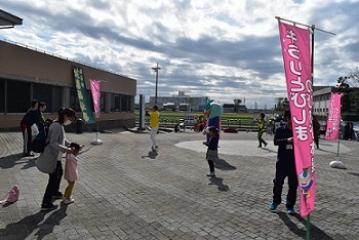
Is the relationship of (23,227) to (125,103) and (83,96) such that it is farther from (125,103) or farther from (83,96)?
(125,103)

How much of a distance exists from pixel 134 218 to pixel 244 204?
6.98 ft

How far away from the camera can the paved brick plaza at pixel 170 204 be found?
4.49 m

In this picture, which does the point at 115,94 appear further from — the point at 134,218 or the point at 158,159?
the point at 134,218

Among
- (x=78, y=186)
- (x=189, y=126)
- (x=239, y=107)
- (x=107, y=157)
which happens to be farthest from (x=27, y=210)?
(x=239, y=107)

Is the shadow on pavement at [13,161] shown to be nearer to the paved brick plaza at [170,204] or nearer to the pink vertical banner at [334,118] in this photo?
the paved brick plaza at [170,204]

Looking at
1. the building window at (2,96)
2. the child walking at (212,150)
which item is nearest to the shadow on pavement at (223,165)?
the child walking at (212,150)

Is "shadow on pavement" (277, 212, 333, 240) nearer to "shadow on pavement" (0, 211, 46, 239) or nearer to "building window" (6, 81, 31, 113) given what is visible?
"shadow on pavement" (0, 211, 46, 239)

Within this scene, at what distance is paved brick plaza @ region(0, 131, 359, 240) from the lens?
14.7 ft

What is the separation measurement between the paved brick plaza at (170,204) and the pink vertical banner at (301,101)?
1077mm

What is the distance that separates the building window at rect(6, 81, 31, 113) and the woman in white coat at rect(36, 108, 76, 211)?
45.0 ft

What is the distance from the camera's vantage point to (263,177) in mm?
8227

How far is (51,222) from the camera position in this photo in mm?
4727

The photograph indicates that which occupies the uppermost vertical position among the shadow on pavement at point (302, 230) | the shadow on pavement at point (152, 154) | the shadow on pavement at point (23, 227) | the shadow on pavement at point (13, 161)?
the shadow on pavement at point (302, 230)

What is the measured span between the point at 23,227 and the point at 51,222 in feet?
1.27
